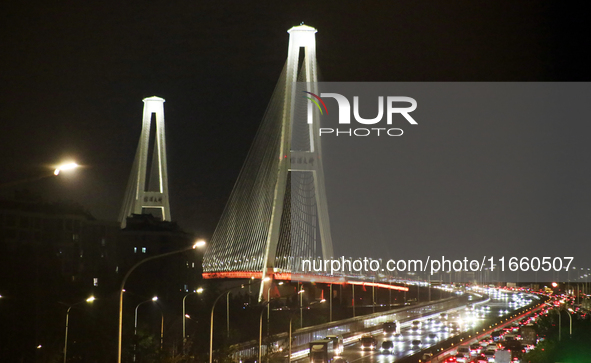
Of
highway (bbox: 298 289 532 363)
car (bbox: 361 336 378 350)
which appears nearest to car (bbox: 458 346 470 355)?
highway (bbox: 298 289 532 363)

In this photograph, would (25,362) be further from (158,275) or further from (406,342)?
(158,275)

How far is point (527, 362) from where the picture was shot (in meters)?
20.1

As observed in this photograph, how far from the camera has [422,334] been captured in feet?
109

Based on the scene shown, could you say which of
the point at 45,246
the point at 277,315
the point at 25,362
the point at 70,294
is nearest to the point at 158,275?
the point at 45,246

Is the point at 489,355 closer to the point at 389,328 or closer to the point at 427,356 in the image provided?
the point at 427,356

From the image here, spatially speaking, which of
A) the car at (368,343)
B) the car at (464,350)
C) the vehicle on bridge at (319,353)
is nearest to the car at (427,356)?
the car at (464,350)

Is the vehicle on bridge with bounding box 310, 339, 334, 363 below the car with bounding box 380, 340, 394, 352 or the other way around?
the other way around

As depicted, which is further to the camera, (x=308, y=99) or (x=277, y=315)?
(x=277, y=315)

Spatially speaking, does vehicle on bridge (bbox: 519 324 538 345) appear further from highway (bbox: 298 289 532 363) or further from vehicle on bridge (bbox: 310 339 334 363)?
vehicle on bridge (bbox: 310 339 334 363)

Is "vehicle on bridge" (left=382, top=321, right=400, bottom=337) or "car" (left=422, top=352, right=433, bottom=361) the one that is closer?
"car" (left=422, top=352, right=433, bottom=361)

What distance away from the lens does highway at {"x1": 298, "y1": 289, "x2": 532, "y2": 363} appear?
2286cm

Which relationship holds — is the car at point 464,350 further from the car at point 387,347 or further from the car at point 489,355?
the car at point 387,347

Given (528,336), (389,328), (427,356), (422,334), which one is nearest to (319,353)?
(427,356)

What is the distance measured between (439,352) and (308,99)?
8.78m
